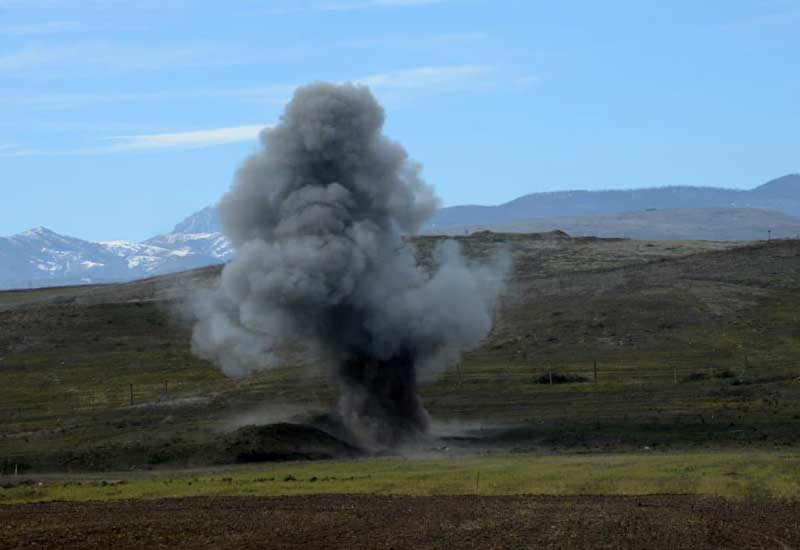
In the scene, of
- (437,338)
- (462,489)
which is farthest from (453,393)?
(462,489)

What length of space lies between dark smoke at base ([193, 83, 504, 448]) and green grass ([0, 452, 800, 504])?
34.6 feet

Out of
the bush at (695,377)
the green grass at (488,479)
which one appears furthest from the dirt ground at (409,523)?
the bush at (695,377)

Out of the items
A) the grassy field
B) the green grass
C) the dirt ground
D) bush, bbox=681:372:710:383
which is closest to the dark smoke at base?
the grassy field

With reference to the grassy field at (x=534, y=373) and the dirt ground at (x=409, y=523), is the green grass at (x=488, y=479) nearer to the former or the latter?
the dirt ground at (x=409, y=523)

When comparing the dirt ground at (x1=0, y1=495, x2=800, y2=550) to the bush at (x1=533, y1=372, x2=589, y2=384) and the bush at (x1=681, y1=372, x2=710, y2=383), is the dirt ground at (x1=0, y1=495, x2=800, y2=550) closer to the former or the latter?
the bush at (x1=681, y1=372, x2=710, y2=383)

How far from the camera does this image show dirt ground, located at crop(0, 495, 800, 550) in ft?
132

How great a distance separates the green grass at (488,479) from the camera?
52.1 metres

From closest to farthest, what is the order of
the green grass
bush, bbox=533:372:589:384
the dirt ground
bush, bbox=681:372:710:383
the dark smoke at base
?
the dirt ground, the green grass, the dark smoke at base, bush, bbox=681:372:710:383, bush, bbox=533:372:589:384

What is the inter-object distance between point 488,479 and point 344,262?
18.3 metres

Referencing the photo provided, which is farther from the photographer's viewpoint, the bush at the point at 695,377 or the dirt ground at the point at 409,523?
the bush at the point at 695,377

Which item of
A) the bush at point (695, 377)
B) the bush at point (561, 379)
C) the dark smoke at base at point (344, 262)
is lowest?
the bush at point (695, 377)

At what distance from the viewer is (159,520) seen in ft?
151

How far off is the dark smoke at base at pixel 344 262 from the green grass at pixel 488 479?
10.5m

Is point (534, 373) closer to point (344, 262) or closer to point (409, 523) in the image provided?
point (344, 262)
